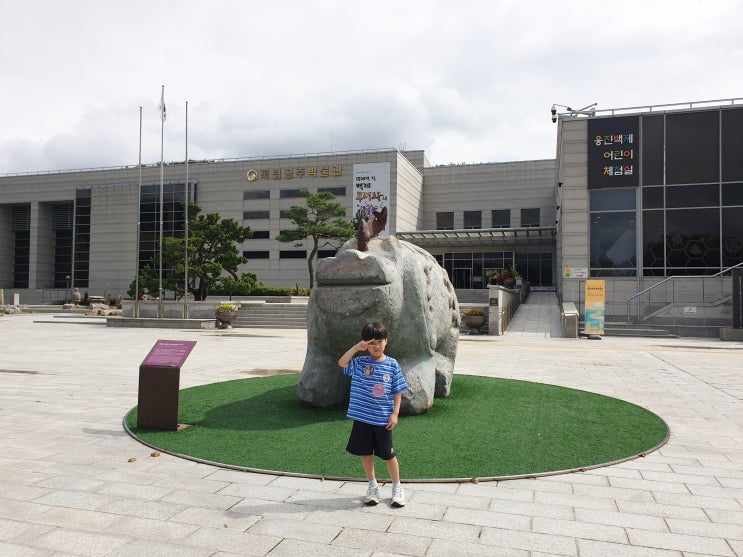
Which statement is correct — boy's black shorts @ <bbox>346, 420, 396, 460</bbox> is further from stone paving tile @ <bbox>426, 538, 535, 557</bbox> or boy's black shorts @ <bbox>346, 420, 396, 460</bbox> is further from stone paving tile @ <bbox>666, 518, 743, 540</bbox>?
stone paving tile @ <bbox>666, 518, 743, 540</bbox>

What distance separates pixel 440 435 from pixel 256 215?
4381 centimetres

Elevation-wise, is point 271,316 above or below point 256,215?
below

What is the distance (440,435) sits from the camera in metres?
5.58

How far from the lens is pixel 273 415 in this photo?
6465 mm

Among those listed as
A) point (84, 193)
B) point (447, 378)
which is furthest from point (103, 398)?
point (84, 193)

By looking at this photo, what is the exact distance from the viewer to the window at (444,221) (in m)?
49.2

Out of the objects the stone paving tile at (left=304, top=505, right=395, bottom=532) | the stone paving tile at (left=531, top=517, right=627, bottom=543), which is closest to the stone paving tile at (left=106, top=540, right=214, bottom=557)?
the stone paving tile at (left=304, top=505, right=395, bottom=532)

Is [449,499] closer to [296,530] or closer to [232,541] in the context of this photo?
[296,530]

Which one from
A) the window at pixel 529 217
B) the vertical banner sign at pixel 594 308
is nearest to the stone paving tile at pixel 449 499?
the vertical banner sign at pixel 594 308

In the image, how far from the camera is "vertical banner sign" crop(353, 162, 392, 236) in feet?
144

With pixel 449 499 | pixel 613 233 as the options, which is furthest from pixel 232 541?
pixel 613 233

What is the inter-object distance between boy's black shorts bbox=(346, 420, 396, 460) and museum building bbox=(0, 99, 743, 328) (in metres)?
20.5

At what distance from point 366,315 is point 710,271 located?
24.8 meters

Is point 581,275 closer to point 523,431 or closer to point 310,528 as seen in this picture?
point 523,431
